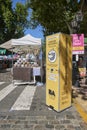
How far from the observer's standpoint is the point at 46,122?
6348 millimetres

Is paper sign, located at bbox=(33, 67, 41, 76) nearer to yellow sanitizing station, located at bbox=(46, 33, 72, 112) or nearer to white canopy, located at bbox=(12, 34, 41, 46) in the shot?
white canopy, located at bbox=(12, 34, 41, 46)

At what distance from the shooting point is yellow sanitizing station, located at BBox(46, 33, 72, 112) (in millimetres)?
Answer: 7285

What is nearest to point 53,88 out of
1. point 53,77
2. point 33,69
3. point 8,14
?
point 53,77

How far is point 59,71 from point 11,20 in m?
32.4

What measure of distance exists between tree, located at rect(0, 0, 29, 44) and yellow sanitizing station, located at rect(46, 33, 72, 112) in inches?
1214

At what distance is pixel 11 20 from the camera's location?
3850 cm

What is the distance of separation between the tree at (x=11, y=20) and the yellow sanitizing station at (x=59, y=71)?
101 feet

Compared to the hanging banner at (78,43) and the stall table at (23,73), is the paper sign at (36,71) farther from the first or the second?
the hanging banner at (78,43)

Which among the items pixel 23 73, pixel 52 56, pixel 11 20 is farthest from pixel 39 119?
pixel 11 20

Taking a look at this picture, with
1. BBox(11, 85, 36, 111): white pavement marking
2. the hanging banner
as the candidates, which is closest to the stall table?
BBox(11, 85, 36, 111): white pavement marking

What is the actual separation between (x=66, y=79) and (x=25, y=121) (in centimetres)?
198

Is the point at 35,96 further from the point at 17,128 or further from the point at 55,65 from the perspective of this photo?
the point at 17,128

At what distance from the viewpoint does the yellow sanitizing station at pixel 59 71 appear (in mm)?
7285

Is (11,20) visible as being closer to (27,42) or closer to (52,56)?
(27,42)
